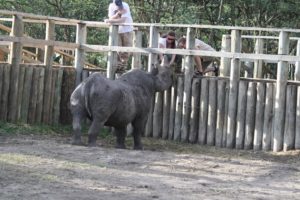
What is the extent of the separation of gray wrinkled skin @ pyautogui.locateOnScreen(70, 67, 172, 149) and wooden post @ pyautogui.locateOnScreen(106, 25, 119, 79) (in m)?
1.33

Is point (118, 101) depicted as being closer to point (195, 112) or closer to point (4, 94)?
point (195, 112)

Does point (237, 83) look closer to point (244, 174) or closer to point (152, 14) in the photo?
point (244, 174)

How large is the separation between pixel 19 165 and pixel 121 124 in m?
3.46

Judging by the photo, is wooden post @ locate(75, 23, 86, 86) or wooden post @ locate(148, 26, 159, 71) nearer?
wooden post @ locate(148, 26, 159, 71)

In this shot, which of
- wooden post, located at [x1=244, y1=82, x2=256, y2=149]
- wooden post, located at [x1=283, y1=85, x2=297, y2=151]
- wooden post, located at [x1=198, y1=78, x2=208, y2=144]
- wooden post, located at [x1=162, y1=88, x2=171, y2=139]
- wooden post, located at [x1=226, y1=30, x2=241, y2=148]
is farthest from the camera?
wooden post, located at [x1=162, y1=88, x2=171, y2=139]

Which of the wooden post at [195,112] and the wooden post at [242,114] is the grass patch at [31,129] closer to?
the wooden post at [195,112]

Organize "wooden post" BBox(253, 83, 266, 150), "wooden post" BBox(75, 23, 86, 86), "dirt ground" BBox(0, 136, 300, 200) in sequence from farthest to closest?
1. "wooden post" BBox(75, 23, 86, 86)
2. "wooden post" BBox(253, 83, 266, 150)
3. "dirt ground" BBox(0, 136, 300, 200)

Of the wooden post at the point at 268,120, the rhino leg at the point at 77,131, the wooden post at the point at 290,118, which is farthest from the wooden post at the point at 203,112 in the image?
the rhino leg at the point at 77,131

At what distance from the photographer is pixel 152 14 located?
22.8 metres

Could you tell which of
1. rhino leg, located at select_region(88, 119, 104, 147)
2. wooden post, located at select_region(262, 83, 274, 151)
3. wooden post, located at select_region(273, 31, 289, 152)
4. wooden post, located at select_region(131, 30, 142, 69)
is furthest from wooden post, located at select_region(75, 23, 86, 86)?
wooden post, located at select_region(273, 31, 289, 152)

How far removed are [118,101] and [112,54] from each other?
2.52 meters

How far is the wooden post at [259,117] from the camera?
1212cm

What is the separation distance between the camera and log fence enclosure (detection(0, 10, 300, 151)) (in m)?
11.9

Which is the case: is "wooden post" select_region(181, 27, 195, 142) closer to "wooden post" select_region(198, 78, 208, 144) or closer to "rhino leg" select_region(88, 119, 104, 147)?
"wooden post" select_region(198, 78, 208, 144)
